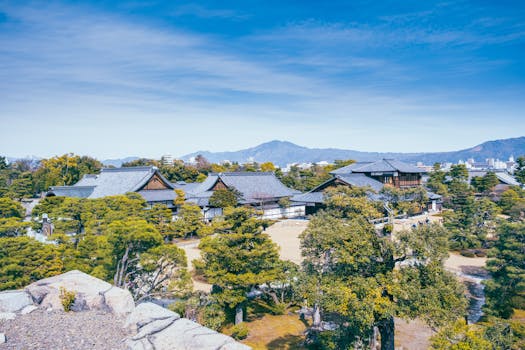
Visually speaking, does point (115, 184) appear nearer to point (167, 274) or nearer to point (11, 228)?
point (11, 228)

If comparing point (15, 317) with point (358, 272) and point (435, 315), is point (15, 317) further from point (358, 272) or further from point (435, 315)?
point (435, 315)

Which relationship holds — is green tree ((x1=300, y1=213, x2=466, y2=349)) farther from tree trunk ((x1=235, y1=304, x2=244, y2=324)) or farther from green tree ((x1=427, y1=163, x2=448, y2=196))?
green tree ((x1=427, y1=163, x2=448, y2=196))

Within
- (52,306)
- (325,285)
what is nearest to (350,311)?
(325,285)

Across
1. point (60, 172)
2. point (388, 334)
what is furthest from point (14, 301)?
point (60, 172)

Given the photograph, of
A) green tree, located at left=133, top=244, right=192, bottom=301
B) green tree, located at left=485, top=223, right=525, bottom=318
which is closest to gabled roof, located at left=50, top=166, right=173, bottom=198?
green tree, located at left=133, top=244, right=192, bottom=301

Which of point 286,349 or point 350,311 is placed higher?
point 350,311

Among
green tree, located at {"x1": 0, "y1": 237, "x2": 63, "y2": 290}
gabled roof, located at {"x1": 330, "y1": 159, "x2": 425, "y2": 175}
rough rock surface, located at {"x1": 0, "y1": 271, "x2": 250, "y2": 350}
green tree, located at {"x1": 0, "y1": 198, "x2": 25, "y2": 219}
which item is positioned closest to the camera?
rough rock surface, located at {"x1": 0, "y1": 271, "x2": 250, "y2": 350}

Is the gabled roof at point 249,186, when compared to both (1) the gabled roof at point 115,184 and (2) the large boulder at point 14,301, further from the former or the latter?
(2) the large boulder at point 14,301
